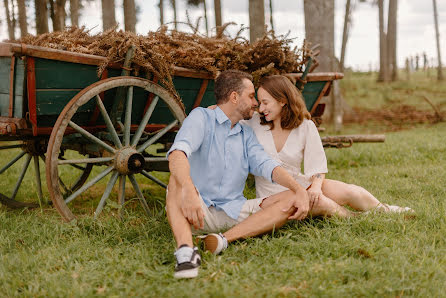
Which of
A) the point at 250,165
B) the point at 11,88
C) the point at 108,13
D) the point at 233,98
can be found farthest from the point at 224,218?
the point at 108,13

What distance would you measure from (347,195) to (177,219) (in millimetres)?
1382

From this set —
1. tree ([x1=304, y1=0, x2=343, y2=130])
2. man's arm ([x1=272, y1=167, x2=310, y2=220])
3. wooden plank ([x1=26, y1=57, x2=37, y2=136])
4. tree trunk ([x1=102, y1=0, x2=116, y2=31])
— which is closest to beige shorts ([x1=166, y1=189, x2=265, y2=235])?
man's arm ([x1=272, y1=167, x2=310, y2=220])

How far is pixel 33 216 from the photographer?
3.80m

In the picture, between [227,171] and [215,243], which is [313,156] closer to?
[227,171]

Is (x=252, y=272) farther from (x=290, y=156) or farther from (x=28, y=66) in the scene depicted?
(x=28, y=66)

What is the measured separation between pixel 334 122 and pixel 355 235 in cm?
701

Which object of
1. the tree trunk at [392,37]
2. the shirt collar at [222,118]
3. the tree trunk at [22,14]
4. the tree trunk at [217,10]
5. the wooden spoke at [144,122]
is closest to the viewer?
the shirt collar at [222,118]

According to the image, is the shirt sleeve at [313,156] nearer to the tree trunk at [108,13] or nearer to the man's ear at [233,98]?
the man's ear at [233,98]

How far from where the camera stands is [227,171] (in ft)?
10.9

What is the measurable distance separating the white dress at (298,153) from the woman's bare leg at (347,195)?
14 cm

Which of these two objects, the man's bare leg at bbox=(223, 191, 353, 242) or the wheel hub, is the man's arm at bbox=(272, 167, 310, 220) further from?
the wheel hub

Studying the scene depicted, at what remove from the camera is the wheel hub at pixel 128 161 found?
352 centimetres

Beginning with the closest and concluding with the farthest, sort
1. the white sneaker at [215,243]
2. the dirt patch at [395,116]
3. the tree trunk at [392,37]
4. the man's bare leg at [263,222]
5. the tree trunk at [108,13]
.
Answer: the white sneaker at [215,243]
the man's bare leg at [263,222]
the tree trunk at [108,13]
the dirt patch at [395,116]
the tree trunk at [392,37]

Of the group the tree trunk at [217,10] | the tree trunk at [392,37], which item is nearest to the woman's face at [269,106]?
the tree trunk at [217,10]
